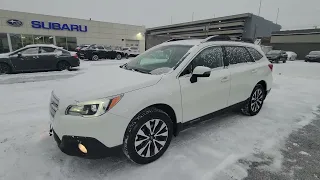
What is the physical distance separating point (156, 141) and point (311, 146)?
262 centimetres

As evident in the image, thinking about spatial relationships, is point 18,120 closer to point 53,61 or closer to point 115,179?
point 115,179

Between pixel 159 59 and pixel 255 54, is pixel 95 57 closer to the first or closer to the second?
pixel 159 59

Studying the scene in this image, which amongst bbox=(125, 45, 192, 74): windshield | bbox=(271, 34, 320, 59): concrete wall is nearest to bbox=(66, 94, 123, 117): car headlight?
bbox=(125, 45, 192, 74): windshield

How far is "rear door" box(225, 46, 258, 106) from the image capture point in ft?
11.9

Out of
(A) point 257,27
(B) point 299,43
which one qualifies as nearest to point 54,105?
(B) point 299,43

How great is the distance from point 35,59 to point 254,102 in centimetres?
1004

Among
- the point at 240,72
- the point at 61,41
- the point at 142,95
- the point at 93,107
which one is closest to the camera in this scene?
the point at 93,107

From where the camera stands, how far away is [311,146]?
124 inches

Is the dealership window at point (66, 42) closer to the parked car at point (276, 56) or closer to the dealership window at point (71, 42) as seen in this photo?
the dealership window at point (71, 42)

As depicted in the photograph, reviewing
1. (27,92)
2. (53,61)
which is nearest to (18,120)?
(27,92)

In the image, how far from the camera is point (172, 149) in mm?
2953

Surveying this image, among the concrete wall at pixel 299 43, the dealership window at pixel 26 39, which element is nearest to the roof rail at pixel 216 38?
the dealership window at pixel 26 39

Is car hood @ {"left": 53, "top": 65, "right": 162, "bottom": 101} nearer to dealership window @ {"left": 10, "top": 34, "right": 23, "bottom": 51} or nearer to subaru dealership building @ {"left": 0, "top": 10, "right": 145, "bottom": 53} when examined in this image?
subaru dealership building @ {"left": 0, "top": 10, "right": 145, "bottom": 53}

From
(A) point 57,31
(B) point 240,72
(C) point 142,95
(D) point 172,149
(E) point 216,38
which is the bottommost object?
(D) point 172,149
